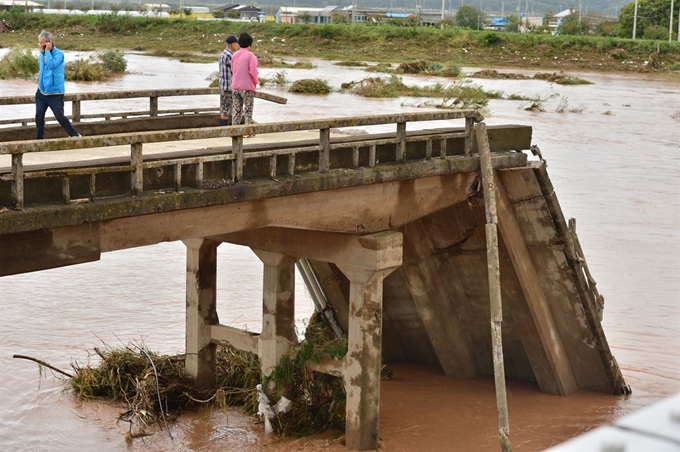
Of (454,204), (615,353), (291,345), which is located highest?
(454,204)

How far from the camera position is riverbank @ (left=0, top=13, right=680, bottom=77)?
65.8 metres

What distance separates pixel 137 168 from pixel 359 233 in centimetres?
303

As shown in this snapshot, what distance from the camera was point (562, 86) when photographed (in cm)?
5281

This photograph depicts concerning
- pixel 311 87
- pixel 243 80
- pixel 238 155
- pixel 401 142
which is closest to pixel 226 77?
pixel 243 80

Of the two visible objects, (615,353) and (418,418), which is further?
(615,353)

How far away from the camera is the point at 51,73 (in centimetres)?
1059

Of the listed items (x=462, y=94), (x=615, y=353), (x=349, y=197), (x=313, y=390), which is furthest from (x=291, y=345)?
(x=462, y=94)

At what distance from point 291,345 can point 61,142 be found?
4.26m

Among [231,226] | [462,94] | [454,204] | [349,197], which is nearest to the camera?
[231,226]

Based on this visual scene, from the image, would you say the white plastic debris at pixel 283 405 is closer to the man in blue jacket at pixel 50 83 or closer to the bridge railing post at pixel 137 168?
the man in blue jacket at pixel 50 83

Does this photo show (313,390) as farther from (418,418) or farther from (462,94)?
(462,94)

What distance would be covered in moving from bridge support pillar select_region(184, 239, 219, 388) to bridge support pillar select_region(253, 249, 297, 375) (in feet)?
2.66

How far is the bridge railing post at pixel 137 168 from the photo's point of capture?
7766mm

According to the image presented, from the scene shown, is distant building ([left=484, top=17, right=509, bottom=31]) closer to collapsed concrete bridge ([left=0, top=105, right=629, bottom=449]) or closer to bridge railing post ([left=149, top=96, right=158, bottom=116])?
collapsed concrete bridge ([left=0, top=105, right=629, bottom=449])
